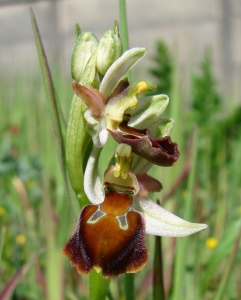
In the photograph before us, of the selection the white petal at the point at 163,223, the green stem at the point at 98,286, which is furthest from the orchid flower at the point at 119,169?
the green stem at the point at 98,286

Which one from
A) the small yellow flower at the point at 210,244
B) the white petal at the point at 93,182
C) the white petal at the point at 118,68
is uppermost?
the white petal at the point at 118,68

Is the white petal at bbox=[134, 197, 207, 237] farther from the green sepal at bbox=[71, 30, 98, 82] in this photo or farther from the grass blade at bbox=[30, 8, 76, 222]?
the green sepal at bbox=[71, 30, 98, 82]

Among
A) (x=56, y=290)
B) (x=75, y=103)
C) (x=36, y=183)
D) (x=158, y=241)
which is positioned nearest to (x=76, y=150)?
(x=75, y=103)

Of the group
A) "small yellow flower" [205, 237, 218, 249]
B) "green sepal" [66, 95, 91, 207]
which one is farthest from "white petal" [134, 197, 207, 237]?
"small yellow flower" [205, 237, 218, 249]

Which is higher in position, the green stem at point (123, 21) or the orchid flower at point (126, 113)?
the green stem at point (123, 21)

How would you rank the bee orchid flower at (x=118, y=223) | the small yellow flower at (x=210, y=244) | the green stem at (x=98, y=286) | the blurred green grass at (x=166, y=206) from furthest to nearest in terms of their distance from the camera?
the small yellow flower at (x=210, y=244), the blurred green grass at (x=166, y=206), the green stem at (x=98, y=286), the bee orchid flower at (x=118, y=223)

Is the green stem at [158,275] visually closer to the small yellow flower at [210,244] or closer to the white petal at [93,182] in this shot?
the white petal at [93,182]

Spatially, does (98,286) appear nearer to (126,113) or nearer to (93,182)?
(93,182)
